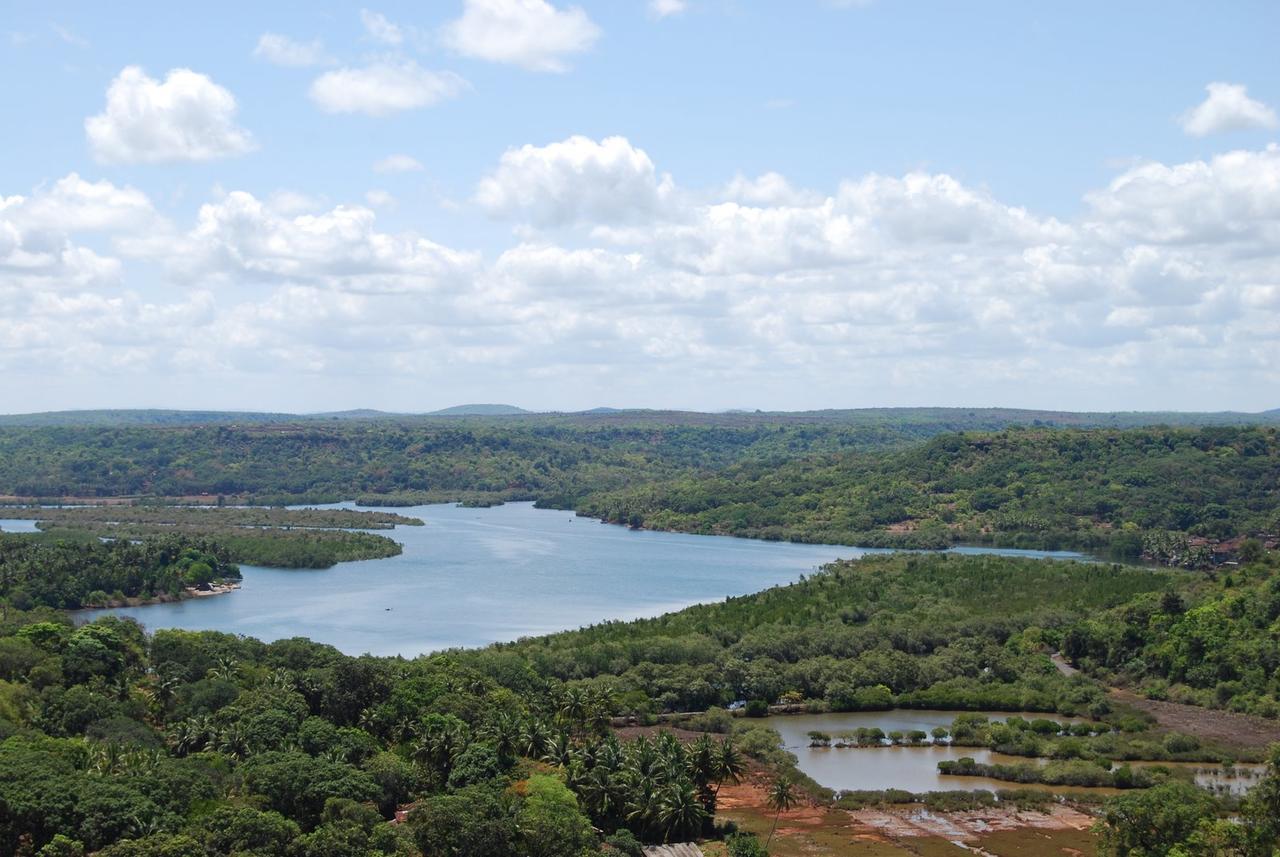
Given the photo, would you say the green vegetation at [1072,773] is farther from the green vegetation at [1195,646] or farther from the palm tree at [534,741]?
the palm tree at [534,741]

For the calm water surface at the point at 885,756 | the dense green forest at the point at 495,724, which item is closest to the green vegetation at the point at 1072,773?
the calm water surface at the point at 885,756

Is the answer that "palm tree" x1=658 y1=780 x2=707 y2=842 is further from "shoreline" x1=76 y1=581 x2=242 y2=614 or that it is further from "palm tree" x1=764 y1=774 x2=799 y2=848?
"shoreline" x1=76 y1=581 x2=242 y2=614

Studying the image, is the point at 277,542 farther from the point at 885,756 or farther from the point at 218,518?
the point at 885,756

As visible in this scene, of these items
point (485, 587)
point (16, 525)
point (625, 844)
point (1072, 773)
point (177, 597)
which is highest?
point (16, 525)

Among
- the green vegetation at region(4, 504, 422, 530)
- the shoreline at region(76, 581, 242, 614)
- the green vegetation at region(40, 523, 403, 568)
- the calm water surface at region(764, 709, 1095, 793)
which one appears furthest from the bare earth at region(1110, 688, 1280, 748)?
the green vegetation at region(4, 504, 422, 530)

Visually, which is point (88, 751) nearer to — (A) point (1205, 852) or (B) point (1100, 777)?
(A) point (1205, 852)

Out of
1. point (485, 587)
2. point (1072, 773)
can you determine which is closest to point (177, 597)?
point (485, 587)
